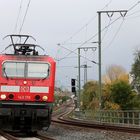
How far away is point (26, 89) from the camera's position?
21.0 m

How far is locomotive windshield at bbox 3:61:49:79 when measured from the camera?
21.2 metres

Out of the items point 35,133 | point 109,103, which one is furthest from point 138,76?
point 35,133

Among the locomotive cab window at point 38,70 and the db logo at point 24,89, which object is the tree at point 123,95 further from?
the db logo at point 24,89

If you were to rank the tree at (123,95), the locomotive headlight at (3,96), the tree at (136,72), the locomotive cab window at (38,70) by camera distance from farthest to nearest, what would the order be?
1. the tree at (136,72)
2. the tree at (123,95)
3. the locomotive cab window at (38,70)
4. the locomotive headlight at (3,96)

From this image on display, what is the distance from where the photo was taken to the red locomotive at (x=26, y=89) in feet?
68.2

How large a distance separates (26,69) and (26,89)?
0.91 metres

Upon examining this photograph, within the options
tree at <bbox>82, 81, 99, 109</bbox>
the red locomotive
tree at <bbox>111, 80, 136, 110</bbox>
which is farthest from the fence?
tree at <bbox>82, 81, 99, 109</bbox>

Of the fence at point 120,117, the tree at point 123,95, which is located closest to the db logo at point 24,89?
the fence at point 120,117

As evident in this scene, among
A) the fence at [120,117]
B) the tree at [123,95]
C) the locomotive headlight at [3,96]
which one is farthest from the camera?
the tree at [123,95]

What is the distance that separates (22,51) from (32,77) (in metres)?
1.72

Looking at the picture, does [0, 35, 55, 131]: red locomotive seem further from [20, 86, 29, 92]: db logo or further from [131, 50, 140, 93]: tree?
[131, 50, 140, 93]: tree

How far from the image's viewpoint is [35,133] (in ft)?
74.6

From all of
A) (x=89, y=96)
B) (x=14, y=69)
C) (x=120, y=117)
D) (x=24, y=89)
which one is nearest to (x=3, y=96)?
(x=24, y=89)

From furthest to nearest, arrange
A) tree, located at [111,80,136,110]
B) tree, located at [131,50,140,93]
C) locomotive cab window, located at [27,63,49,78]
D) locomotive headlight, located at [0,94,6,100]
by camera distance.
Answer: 1. tree, located at [131,50,140,93]
2. tree, located at [111,80,136,110]
3. locomotive cab window, located at [27,63,49,78]
4. locomotive headlight, located at [0,94,6,100]
